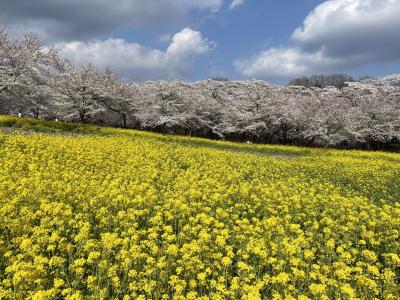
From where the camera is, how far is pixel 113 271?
609 cm

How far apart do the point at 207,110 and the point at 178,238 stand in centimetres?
5807

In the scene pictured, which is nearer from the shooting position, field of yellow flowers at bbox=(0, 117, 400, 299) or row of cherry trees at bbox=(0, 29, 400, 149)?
field of yellow flowers at bbox=(0, 117, 400, 299)

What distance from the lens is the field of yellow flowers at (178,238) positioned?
617cm

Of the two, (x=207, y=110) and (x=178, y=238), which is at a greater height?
(x=207, y=110)

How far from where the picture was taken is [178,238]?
26.7 feet

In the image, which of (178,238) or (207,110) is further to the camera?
(207,110)

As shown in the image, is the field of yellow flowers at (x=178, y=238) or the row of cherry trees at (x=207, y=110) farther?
Result: the row of cherry trees at (x=207, y=110)

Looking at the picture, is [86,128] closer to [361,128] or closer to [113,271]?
[113,271]

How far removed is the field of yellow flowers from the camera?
6.17 meters

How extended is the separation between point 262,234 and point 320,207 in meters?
3.85

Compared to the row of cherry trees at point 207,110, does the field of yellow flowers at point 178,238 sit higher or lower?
lower

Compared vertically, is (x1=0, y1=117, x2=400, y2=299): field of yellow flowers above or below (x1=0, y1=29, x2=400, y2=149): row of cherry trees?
below

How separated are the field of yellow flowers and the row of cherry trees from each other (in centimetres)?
3521

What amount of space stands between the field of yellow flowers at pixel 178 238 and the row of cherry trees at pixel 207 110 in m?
35.2
